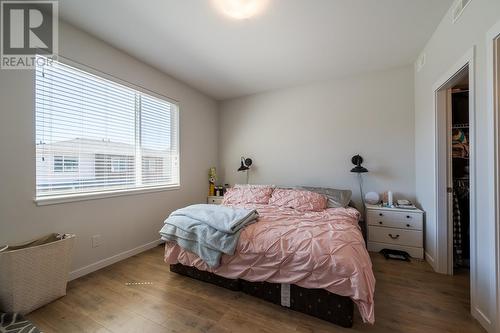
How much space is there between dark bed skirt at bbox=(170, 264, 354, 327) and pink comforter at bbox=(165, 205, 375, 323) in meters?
0.10

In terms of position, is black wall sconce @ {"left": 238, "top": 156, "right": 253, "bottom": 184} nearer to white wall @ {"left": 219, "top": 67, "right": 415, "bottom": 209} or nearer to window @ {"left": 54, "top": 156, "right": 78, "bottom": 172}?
white wall @ {"left": 219, "top": 67, "right": 415, "bottom": 209}

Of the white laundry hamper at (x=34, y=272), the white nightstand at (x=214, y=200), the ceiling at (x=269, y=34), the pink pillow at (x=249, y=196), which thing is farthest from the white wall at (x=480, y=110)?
the white laundry hamper at (x=34, y=272)

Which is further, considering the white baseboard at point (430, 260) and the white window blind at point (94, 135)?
the white baseboard at point (430, 260)

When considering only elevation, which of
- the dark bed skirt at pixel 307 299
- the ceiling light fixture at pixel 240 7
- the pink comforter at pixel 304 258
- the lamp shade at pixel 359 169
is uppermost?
the ceiling light fixture at pixel 240 7

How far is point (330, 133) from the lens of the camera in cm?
323

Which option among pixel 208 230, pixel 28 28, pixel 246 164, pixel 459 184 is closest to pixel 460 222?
pixel 459 184

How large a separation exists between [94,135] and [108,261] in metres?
1.46

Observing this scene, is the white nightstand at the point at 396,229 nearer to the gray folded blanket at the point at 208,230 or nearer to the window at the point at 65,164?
the gray folded blanket at the point at 208,230

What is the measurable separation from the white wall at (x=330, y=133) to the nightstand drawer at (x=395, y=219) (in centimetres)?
46

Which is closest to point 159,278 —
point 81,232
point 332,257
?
point 81,232

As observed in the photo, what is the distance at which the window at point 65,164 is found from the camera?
195 cm

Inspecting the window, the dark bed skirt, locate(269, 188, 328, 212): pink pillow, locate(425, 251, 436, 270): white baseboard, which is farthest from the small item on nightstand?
the window

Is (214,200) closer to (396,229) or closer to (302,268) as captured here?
(302,268)

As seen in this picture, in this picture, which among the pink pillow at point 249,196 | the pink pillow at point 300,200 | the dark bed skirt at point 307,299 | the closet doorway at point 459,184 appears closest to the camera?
the dark bed skirt at point 307,299
